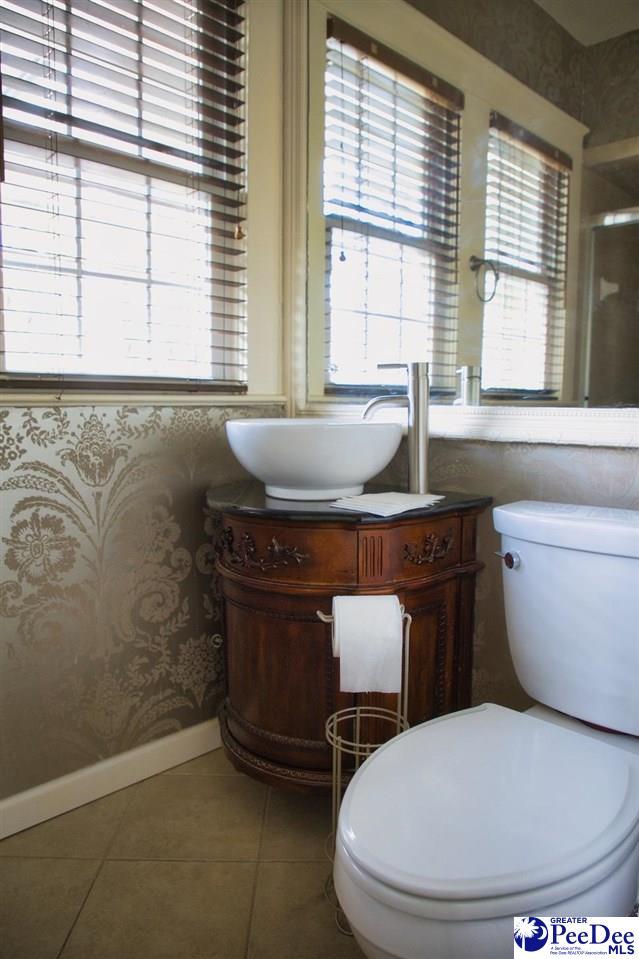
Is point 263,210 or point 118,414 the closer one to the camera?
point 118,414

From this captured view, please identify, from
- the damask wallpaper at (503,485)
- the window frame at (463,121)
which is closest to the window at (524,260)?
the window frame at (463,121)

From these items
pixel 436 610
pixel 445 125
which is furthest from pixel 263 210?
pixel 436 610

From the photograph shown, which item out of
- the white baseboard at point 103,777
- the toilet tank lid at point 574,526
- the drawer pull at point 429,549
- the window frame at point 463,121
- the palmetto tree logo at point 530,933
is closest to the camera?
the palmetto tree logo at point 530,933

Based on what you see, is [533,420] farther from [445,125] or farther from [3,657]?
[3,657]

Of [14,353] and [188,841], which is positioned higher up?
[14,353]

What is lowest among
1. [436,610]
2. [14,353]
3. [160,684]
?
[160,684]

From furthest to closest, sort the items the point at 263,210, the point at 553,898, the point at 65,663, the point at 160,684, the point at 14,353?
the point at 263,210 < the point at 160,684 < the point at 65,663 < the point at 14,353 < the point at 553,898

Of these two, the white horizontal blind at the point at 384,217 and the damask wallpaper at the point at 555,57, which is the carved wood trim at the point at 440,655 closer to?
the white horizontal blind at the point at 384,217

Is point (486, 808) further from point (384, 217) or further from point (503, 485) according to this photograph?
point (384, 217)

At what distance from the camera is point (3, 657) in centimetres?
150

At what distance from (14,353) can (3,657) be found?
69 cm

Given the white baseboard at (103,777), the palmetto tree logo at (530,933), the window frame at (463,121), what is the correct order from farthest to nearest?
the window frame at (463,121), the white baseboard at (103,777), the palmetto tree logo at (530,933)

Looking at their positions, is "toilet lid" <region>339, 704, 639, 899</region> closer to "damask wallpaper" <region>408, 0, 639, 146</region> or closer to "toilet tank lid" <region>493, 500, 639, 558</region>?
"toilet tank lid" <region>493, 500, 639, 558</region>

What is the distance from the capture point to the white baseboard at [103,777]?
1.56 meters
